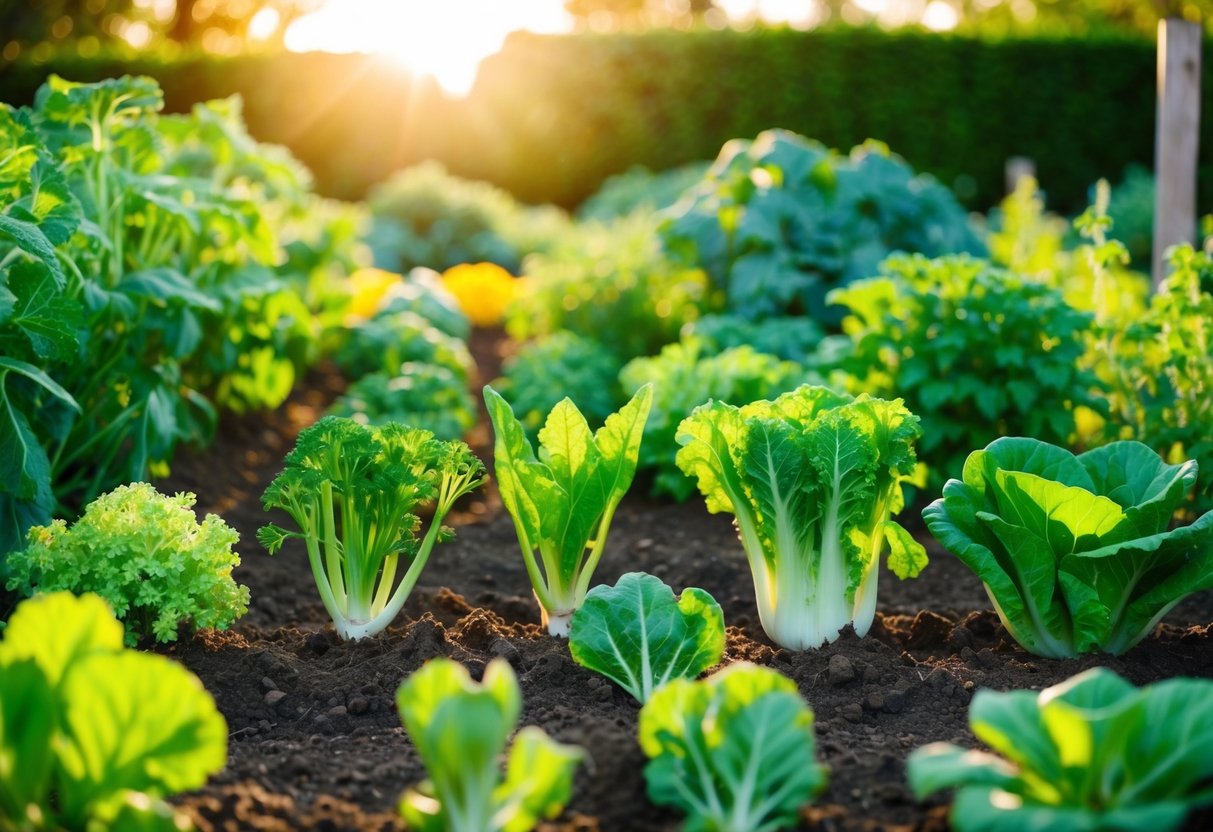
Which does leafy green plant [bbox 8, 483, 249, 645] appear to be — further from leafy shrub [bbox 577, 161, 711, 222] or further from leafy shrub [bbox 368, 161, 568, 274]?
leafy shrub [bbox 368, 161, 568, 274]

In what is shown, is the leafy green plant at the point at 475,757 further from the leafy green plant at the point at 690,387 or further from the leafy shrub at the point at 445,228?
the leafy shrub at the point at 445,228

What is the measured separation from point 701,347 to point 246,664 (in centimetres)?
285

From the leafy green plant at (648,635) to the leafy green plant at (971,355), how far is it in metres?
1.77

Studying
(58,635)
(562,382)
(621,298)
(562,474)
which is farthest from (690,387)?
(58,635)

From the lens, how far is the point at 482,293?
29.1 ft

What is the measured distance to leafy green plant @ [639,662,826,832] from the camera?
1.86 metres

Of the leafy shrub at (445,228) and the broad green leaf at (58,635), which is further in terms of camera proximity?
the leafy shrub at (445,228)

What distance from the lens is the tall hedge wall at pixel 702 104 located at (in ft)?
47.1

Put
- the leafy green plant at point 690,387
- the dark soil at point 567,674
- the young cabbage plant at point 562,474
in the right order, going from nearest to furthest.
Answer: the dark soil at point 567,674, the young cabbage plant at point 562,474, the leafy green plant at point 690,387

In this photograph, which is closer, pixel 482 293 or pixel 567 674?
pixel 567 674

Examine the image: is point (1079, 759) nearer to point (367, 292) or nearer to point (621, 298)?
point (621, 298)

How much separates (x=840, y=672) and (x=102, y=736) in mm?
1673

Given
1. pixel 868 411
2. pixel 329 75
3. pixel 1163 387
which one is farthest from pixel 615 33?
pixel 868 411

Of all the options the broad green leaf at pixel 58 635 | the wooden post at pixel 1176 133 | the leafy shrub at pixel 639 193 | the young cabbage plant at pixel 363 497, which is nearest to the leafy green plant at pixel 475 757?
the broad green leaf at pixel 58 635
